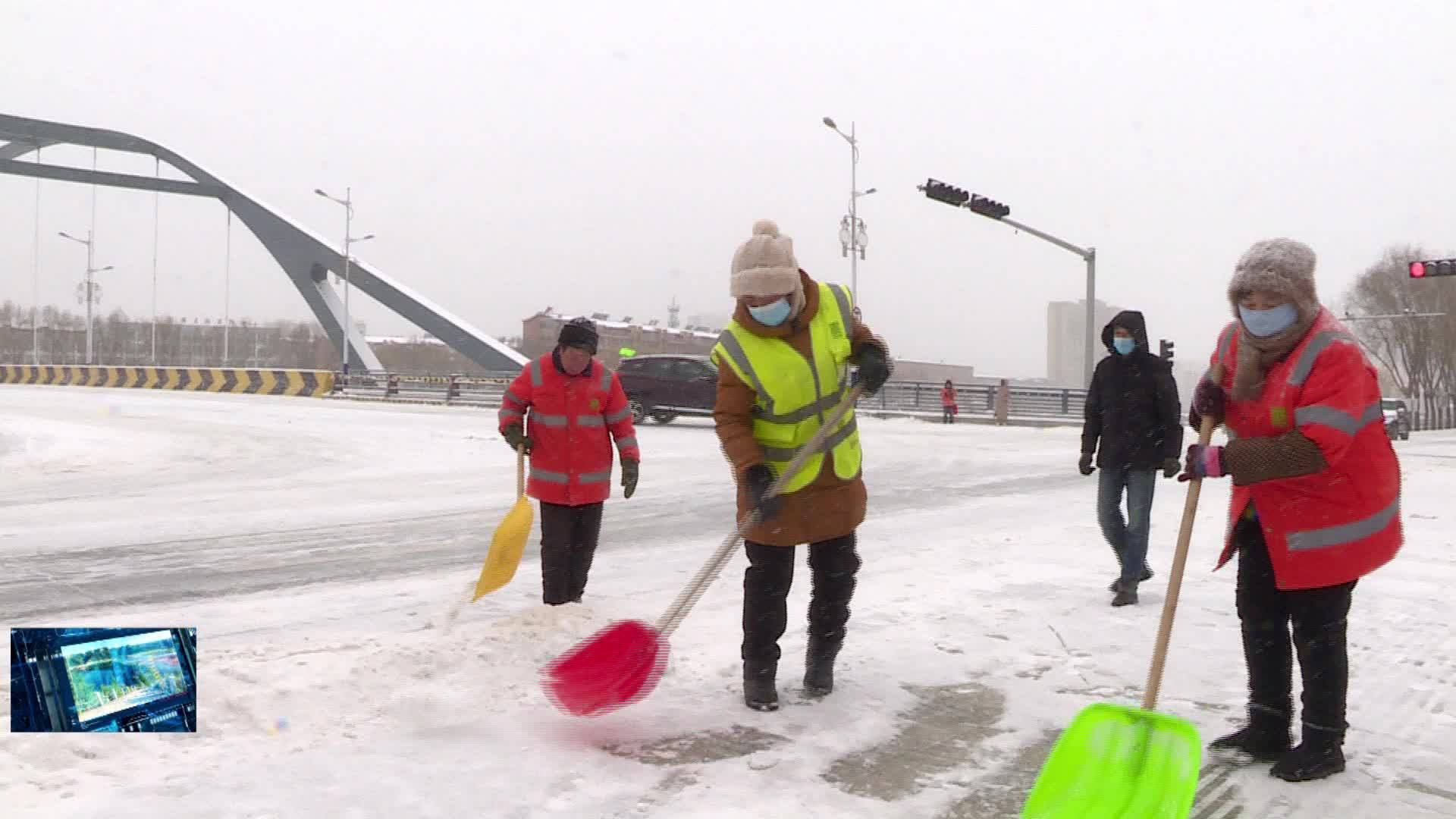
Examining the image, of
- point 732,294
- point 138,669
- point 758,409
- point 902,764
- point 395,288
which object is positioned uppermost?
point 395,288

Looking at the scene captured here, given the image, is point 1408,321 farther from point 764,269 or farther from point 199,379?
point 764,269

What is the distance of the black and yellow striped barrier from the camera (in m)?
39.4

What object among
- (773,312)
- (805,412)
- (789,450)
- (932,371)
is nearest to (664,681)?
(789,450)

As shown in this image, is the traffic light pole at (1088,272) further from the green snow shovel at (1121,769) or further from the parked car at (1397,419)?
the green snow shovel at (1121,769)

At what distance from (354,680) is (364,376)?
41.0m

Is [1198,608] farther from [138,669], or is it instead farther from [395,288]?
[395,288]

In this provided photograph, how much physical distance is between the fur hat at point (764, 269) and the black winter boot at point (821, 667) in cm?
133

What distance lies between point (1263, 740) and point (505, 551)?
3399mm

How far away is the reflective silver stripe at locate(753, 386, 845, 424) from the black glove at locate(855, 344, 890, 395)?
0.10 m

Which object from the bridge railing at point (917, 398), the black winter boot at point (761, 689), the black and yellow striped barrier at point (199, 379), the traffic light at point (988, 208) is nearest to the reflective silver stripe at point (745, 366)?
the black winter boot at point (761, 689)

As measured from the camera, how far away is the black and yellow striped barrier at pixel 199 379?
39406 millimetres

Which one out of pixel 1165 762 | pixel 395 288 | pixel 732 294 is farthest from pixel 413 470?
pixel 395 288

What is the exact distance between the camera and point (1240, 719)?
12.6 ft

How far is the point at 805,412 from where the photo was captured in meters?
3.82
